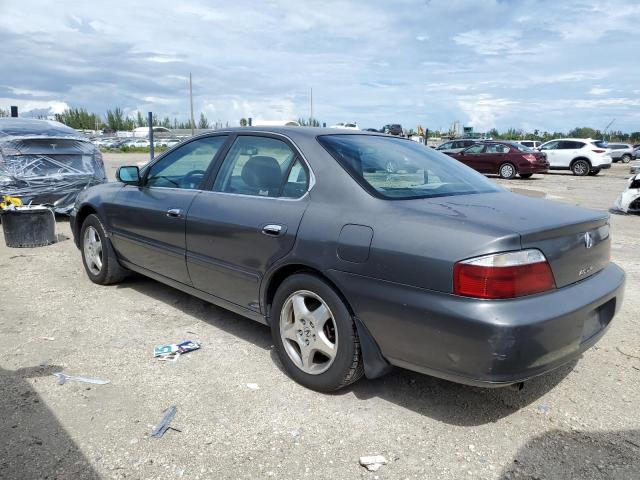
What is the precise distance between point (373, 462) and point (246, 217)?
1.68 meters

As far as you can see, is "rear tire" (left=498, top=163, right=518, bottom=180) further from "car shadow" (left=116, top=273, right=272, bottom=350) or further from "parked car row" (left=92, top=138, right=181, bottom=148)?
"parked car row" (left=92, top=138, right=181, bottom=148)

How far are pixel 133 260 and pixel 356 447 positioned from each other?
2898 millimetres

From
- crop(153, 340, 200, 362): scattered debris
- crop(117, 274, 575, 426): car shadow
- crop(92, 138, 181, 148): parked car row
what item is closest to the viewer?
crop(117, 274, 575, 426): car shadow

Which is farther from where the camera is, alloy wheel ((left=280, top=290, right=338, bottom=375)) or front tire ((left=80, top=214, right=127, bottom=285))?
front tire ((left=80, top=214, right=127, bottom=285))

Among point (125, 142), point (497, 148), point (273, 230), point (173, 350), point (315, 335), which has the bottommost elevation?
point (173, 350)

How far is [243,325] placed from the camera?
416cm

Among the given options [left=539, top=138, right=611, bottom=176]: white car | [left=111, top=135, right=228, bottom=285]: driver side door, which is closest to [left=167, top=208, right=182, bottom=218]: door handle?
[left=111, top=135, right=228, bottom=285]: driver side door

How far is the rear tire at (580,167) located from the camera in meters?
23.0

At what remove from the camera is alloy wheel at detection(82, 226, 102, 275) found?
200 inches

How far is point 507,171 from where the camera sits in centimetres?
2034

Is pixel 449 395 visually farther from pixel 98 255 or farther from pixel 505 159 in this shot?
pixel 505 159

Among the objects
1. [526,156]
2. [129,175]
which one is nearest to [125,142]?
[526,156]

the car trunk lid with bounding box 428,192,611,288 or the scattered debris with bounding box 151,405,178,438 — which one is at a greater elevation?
the car trunk lid with bounding box 428,192,611,288

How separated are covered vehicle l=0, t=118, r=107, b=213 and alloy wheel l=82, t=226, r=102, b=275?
3.64 m
